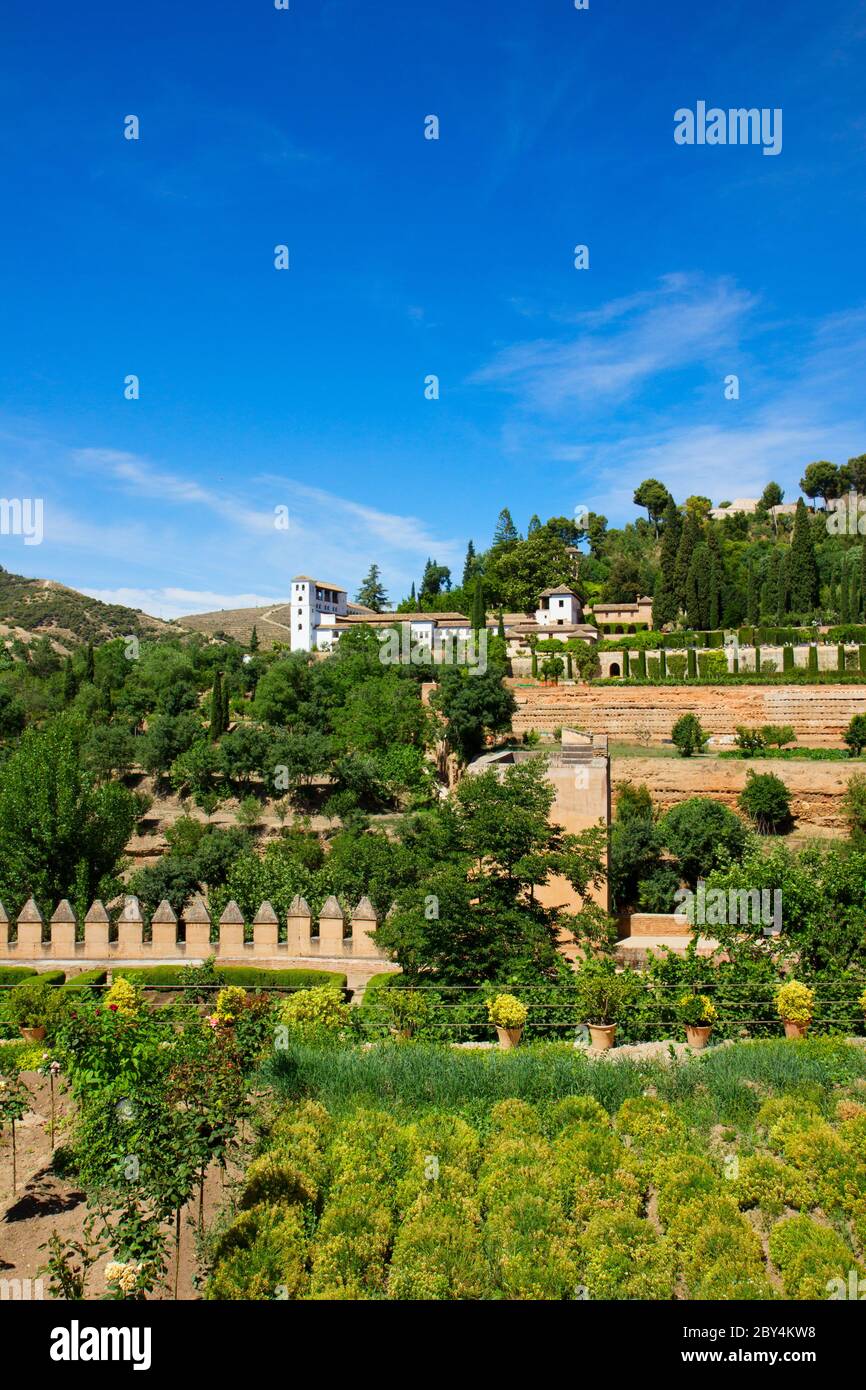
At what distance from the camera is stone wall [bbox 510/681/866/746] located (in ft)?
132

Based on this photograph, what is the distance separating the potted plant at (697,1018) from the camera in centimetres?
961

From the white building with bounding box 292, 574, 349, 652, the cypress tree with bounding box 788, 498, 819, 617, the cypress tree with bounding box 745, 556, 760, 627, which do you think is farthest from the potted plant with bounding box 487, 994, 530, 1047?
the white building with bounding box 292, 574, 349, 652

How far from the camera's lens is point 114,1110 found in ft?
18.6

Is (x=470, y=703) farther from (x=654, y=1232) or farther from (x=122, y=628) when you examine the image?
(x=122, y=628)

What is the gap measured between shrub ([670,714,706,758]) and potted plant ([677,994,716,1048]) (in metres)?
29.5

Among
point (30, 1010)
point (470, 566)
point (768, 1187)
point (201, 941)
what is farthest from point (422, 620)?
point (768, 1187)

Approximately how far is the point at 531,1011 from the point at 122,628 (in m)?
102

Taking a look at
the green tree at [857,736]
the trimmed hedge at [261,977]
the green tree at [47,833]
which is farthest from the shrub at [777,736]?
the green tree at [47,833]

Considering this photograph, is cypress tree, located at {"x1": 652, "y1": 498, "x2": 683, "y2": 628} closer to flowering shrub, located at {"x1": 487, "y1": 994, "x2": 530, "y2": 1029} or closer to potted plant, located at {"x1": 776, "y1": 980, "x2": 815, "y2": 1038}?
potted plant, located at {"x1": 776, "y1": 980, "x2": 815, "y2": 1038}

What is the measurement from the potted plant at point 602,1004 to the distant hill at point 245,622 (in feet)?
319
